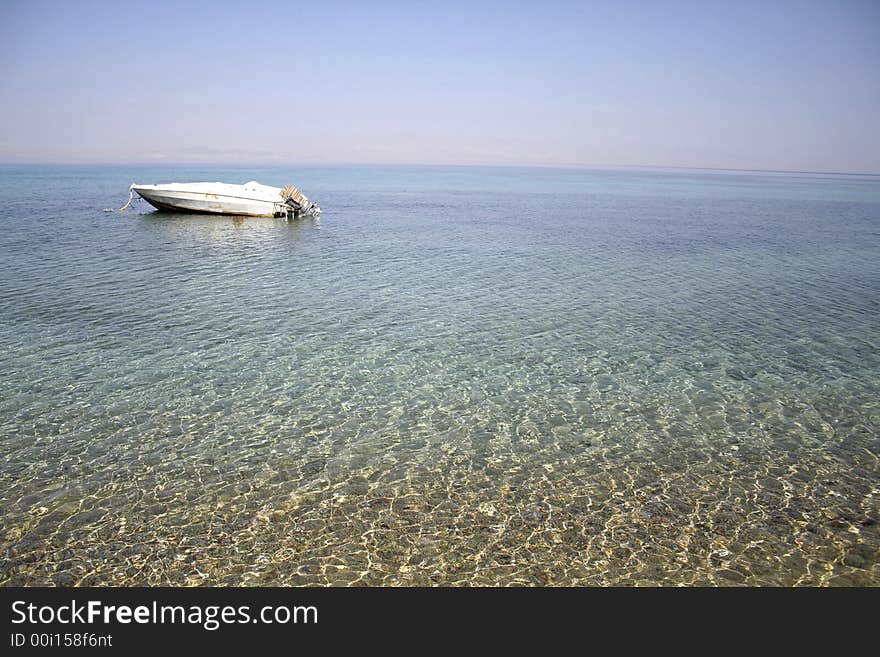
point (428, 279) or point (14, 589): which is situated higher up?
point (428, 279)

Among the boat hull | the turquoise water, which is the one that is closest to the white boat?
the boat hull

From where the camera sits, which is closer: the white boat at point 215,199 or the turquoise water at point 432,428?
the turquoise water at point 432,428

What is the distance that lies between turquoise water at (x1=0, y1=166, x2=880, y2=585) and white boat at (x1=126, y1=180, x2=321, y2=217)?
1895 cm

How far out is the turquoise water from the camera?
903 centimetres

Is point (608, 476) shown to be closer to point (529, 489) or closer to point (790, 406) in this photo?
point (529, 489)

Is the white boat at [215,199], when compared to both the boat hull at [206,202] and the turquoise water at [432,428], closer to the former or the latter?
the boat hull at [206,202]

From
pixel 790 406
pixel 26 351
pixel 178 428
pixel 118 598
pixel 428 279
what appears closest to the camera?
pixel 118 598

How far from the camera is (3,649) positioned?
7289 millimetres

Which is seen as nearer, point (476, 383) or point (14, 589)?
point (14, 589)

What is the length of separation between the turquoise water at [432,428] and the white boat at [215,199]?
1895 cm

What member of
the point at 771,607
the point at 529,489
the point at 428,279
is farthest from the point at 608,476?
the point at 428,279

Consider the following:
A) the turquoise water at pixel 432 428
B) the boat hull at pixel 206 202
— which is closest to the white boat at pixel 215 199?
the boat hull at pixel 206 202

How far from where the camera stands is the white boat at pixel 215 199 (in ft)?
154

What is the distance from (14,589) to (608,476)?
9.81 metres
